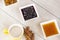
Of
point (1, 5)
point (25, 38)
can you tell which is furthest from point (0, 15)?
point (25, 38)

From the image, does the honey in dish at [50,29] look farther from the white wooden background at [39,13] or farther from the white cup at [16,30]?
the white cup at [16,30]

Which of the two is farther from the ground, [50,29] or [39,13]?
[39,13]

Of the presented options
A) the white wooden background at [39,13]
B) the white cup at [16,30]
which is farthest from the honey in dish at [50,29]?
the white cup at [16,30]

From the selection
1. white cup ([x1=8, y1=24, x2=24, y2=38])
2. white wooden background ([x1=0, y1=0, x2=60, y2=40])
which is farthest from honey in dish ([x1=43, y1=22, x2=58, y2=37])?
white cup ([x1=8, y1=24, x2=24, y2=38])

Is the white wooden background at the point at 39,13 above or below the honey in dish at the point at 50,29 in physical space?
above
